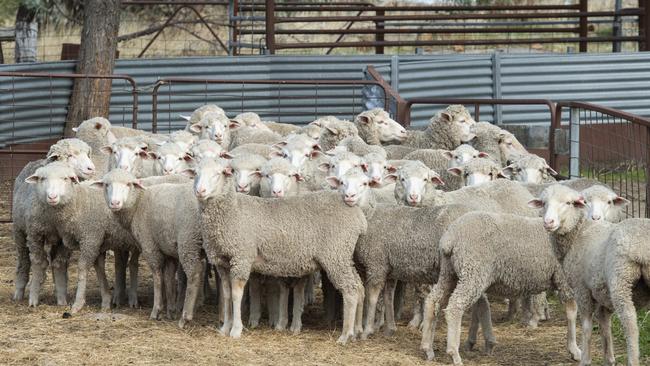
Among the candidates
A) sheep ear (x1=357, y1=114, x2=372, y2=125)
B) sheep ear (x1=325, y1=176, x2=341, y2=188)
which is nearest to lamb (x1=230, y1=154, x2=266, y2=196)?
sheep ear (x1=325, y1=176, x2=341, y2=188)

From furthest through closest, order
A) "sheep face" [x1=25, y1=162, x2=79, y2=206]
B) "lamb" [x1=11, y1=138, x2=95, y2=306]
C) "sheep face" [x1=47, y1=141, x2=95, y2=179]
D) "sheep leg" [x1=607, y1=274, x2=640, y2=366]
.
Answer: "sheep face" [x1=47, y1=141, x2=95, y2=179] < "lamb" [x1=11, y1=138, x2=95, y2=306] < "sheep face" [x1=25, y1=162, x2=79, y2=206] < "sheep leg" [x1=607, y1=274, x2=640, y2=366]

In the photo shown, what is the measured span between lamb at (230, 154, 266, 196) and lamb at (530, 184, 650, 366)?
2.45m

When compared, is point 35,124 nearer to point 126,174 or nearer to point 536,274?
point 126,174

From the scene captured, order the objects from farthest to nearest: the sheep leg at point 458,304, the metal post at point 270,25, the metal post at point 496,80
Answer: the metal post at point 270,25, the metal post at point 496,80, the sheep leg at point 458,304

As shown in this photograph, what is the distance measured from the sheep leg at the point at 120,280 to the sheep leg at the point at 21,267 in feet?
2.40

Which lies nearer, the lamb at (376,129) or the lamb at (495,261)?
the lamb at (495,261)

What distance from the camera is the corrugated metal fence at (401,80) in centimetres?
1404

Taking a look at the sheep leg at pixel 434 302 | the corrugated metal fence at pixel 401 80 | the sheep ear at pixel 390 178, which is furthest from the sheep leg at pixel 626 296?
the corrugated metal fence at pixel 401 80

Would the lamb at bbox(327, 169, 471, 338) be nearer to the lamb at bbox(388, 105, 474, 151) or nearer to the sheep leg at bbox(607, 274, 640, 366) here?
the sheep leg at bbox(607, 274, 640, 366)

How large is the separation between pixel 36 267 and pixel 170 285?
111 centimetres

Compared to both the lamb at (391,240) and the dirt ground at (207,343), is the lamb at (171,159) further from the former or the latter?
the lamb at (391,240)

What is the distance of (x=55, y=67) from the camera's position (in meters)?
14.2

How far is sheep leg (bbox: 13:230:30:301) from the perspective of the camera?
932cm

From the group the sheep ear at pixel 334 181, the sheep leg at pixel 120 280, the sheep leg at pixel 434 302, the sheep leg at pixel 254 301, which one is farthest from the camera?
the sheep leg at pixel 120 280
